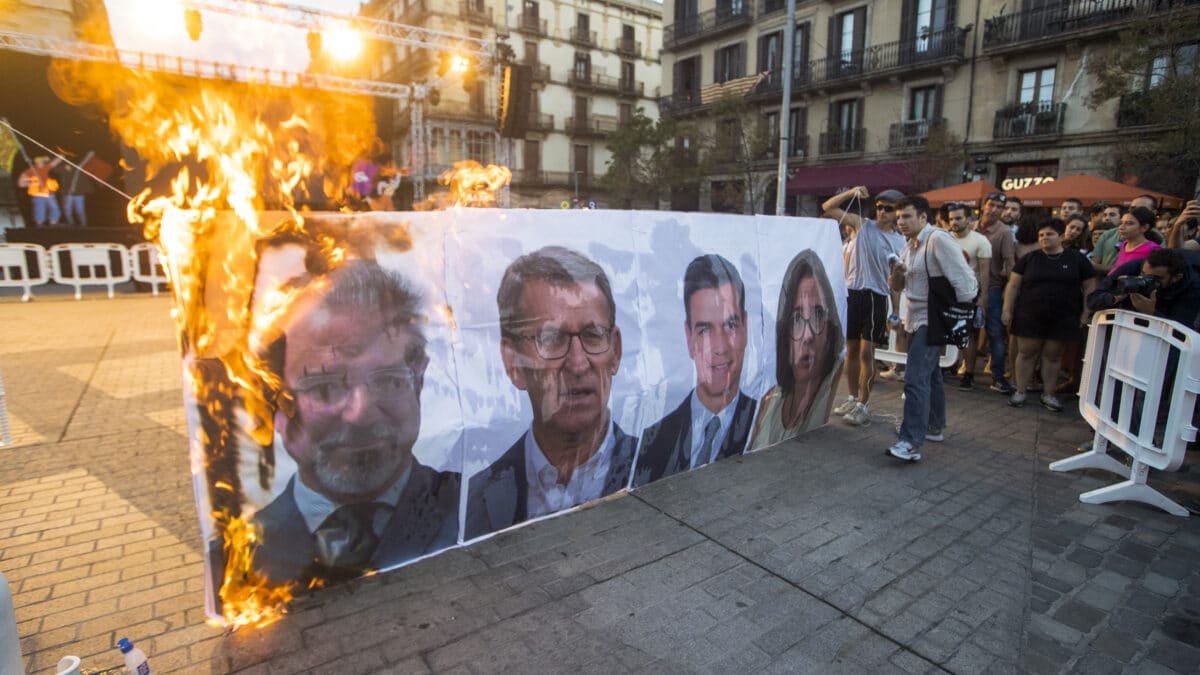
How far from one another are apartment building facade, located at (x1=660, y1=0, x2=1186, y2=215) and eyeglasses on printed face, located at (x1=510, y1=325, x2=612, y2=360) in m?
18.7

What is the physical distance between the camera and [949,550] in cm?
359

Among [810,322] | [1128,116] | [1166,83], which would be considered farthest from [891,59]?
[810,322]

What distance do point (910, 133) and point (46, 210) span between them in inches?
1221

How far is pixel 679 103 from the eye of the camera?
36125mm

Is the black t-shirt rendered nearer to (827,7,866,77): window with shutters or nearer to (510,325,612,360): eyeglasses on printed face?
(510,325,612,360): eyeglasses on printed face

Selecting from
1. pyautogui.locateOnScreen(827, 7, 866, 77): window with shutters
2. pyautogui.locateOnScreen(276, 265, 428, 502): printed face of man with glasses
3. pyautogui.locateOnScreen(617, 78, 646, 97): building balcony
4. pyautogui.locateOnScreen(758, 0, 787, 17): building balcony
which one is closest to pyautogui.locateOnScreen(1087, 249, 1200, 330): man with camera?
pyautogui.locateOnScreen(276, 265, 428, 502): printed face of man with glasses

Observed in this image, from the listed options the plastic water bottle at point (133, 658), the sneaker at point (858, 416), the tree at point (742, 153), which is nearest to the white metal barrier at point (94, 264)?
the plastic water bottle at point (133, 658)

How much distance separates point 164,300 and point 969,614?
17770mm

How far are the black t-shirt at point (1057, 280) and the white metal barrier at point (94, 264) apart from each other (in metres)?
19.4

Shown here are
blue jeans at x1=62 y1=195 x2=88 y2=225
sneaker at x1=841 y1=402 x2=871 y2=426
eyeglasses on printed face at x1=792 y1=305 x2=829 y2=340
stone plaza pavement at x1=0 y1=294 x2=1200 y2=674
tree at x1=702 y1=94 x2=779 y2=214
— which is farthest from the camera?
tree at x1=702 y1=94 x2=779 y2=214

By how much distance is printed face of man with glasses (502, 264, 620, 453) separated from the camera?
11.9 ft

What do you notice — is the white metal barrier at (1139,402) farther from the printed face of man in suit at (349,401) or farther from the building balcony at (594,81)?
the building balcony at (594,81)

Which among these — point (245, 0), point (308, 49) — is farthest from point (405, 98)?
point (245, 0)

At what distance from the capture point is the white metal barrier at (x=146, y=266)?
16.5 metres
